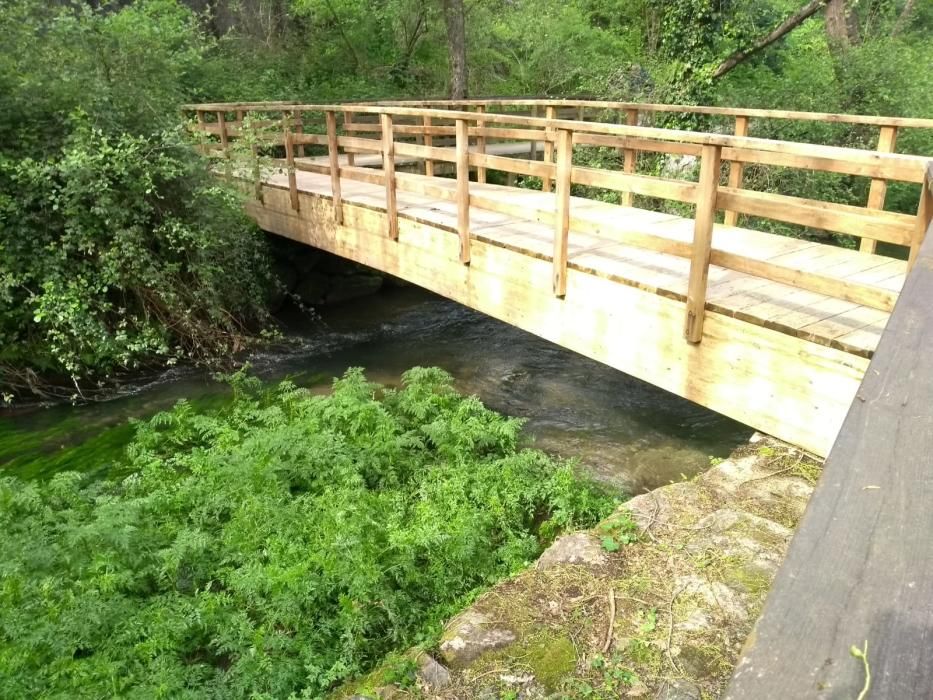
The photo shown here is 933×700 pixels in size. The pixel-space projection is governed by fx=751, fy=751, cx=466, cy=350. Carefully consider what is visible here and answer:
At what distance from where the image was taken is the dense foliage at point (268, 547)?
402 cm

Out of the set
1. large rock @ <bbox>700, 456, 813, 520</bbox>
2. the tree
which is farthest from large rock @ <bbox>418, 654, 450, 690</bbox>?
the tree

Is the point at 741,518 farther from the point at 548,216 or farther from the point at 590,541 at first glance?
the point at 548,216

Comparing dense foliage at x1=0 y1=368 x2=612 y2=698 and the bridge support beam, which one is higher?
the bridge support beam

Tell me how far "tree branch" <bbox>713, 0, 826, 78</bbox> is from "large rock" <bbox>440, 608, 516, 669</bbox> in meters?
12.0

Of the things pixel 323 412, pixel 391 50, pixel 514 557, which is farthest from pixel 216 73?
pixel 514 557

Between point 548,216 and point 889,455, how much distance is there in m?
5.29

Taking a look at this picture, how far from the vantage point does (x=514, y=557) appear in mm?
4957

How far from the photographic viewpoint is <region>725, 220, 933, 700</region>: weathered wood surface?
72 cm

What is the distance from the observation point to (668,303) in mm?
5152

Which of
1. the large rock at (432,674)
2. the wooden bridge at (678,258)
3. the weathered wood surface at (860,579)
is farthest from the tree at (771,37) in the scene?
the weathered wood surface at (860,579)

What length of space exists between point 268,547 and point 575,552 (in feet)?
6.73

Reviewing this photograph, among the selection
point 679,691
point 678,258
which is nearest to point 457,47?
point 678,258

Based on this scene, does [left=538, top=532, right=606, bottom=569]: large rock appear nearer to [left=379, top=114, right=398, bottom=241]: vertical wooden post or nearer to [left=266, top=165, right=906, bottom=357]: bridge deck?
[left=266, top=165, right=906, bottom=357]: bridge deck

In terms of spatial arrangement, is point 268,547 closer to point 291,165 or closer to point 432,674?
point 432,674
